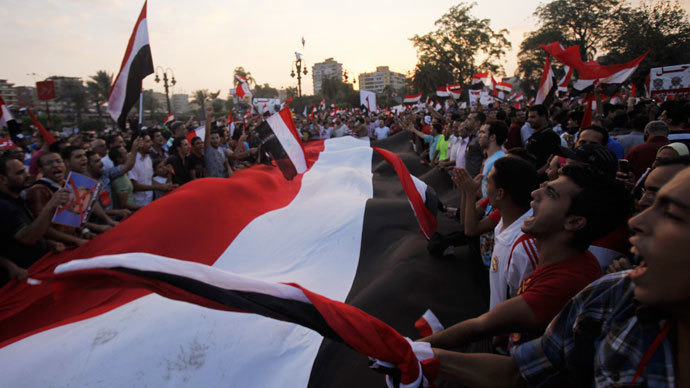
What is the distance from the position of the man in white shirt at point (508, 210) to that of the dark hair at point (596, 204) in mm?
376

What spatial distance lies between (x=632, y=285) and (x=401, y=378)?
796 millimetres

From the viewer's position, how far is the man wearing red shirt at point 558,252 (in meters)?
1.51

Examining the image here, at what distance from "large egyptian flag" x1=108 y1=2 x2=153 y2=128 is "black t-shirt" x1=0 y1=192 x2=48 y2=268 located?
2018 millimetres

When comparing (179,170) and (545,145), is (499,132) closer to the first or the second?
(545,145)

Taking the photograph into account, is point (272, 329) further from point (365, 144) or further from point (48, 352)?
point (365, 144)

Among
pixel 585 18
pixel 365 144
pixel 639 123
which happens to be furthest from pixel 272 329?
pixel 585 18

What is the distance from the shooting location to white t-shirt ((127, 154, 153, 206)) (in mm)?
5164

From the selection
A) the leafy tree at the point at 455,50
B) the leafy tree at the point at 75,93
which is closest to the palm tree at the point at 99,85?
the leafy tree at the point at 75,93

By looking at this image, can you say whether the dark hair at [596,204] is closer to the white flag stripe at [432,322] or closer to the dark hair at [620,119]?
the white flag stripe at [432,322]

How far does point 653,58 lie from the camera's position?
86.0 feet

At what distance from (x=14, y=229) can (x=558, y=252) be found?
3.69 meters

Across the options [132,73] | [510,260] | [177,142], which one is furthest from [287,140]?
[510,260]

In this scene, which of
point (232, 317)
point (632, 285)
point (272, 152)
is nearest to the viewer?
point (632, 285)

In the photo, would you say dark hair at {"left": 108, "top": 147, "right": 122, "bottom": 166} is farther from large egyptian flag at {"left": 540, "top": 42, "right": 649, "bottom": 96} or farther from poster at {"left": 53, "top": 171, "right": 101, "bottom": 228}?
large egyptian flag at {"left": 540, "top": 42, "right": 649, "bottom": 96}
